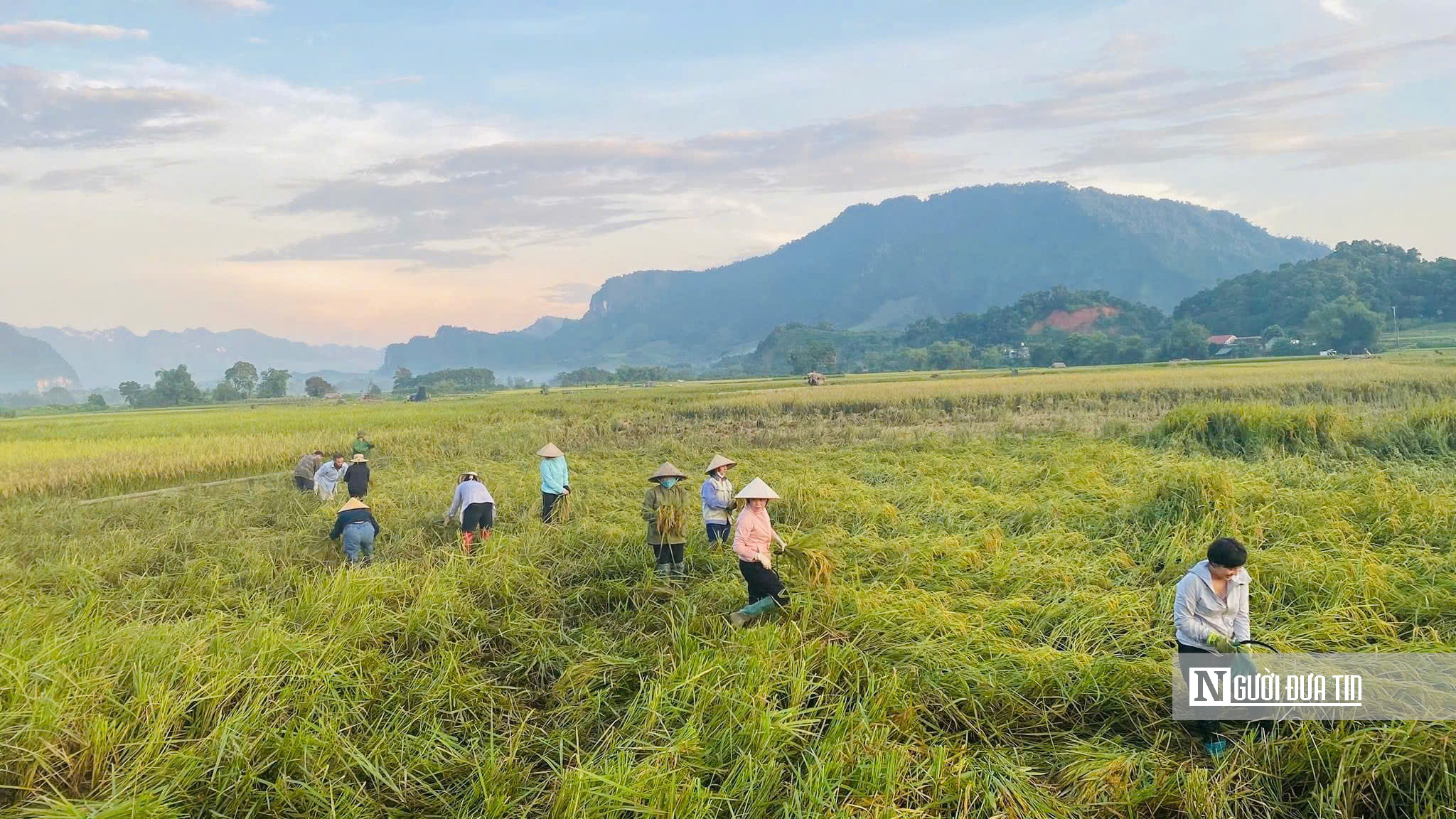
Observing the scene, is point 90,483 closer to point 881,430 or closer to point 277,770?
point 277,770

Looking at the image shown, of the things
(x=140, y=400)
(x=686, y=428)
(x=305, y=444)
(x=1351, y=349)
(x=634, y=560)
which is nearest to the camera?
(x=634, y=560)

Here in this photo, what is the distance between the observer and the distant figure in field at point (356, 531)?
7.53m

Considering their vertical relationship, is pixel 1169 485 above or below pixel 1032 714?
above

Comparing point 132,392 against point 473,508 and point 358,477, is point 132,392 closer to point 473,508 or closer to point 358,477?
point 358,477

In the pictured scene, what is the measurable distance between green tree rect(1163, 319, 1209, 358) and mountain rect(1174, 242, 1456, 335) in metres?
13.7

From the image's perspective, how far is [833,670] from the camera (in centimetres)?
443

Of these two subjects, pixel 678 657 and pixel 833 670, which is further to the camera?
pixel 678 657

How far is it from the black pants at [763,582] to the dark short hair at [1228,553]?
2.73 m

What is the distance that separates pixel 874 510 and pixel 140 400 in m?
113

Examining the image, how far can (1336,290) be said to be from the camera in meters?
87.1

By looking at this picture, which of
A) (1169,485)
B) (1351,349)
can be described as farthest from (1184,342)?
(1169,485)

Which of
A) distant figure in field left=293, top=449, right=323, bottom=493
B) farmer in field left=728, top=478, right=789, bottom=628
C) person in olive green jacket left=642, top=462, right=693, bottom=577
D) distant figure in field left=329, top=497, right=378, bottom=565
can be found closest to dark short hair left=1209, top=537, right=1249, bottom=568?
farmer in field left=728, top=478, right=789, bottom=628

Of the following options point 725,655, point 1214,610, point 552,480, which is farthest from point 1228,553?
point 552,480

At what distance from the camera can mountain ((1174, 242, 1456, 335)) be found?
83.1m
